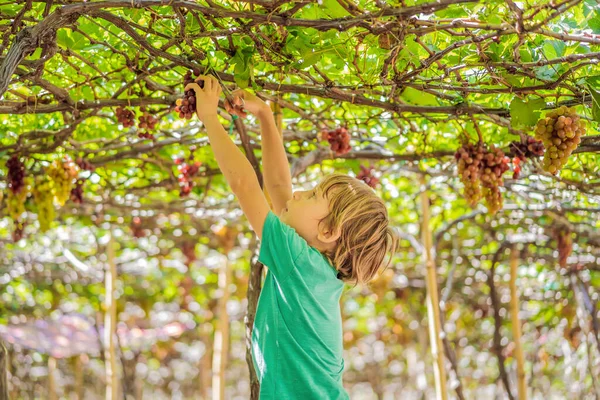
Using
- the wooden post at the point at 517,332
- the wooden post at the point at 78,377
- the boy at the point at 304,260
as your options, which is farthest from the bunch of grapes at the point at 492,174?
the wooden post at the point at 78,377

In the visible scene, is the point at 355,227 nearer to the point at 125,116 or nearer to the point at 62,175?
the point at 125,116

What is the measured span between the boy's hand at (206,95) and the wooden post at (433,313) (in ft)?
8.23

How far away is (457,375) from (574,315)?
273cm

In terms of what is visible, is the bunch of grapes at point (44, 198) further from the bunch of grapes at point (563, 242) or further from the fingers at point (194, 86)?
the bunch of grapes at point (563, 242)

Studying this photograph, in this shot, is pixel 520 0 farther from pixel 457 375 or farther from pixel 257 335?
pixel 457 375

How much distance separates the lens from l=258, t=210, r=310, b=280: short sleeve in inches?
72.4

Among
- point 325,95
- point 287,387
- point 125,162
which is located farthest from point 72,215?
point 287,387

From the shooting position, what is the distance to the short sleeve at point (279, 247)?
1840mm

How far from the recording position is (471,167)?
266 cm

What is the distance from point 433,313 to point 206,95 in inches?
107

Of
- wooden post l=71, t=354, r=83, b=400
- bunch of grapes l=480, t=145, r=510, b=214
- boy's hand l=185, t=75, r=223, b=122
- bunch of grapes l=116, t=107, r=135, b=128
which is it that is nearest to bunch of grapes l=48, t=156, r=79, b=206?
bunch of grapes l=116, t=107, r=135, b=128

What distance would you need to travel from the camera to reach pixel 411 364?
9.63m

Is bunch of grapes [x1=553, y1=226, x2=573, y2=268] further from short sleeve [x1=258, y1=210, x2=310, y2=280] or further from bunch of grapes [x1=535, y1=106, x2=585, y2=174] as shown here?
short sleeve [x1=258, y1=210, x2=310, y2=280]

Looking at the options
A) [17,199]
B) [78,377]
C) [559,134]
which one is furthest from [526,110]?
[78,377]
